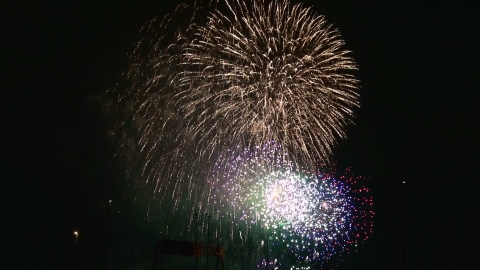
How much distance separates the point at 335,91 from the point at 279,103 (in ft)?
9.39

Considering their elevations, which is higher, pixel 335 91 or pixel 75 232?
pixel 335 91

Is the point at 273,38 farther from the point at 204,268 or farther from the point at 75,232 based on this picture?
the point at 204,268

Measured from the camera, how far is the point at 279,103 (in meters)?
35.0

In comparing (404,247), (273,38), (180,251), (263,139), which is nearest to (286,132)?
(263,139)

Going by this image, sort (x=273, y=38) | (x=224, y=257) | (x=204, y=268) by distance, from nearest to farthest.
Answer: (x=273, y=38)
(x=224, y=257)
(x=204, y=268)

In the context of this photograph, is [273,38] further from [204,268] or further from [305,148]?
[204,268]

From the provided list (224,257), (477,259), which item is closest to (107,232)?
(224,257)

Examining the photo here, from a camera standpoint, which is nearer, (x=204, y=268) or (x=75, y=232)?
(x=75, y=232)

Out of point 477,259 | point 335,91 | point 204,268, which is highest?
point 335,91

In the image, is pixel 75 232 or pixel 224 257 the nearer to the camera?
pixel 75 232

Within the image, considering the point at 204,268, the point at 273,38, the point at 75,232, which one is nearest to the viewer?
the point at 273,38

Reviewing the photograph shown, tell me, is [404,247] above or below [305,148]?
below

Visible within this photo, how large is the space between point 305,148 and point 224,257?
54.9ft

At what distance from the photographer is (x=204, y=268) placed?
56812 mm
